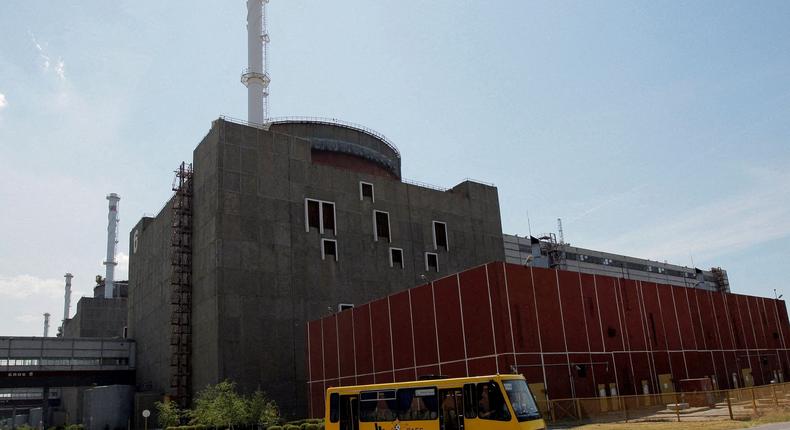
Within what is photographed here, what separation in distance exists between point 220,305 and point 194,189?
47.7 feet

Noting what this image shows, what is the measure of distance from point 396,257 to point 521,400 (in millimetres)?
47253

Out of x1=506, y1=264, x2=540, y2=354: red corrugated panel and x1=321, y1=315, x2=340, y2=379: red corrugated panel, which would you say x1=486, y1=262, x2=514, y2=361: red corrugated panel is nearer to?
x1=506, y1=264, x2=540, y2=354: red corrugated panel

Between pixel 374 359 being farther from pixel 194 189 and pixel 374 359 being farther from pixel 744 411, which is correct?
pixel 194 189

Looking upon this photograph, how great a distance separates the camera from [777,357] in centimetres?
5919

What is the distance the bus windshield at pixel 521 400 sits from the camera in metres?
21.0

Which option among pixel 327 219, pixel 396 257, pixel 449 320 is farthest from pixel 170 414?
pixel 449 320

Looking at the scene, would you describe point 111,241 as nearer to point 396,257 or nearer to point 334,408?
point 396,257

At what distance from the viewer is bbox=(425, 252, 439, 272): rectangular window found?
7038cm

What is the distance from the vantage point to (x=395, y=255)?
225 ft

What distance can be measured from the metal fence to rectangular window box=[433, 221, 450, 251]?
116 feet

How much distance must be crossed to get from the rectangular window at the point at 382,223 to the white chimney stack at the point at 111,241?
68.4 meters

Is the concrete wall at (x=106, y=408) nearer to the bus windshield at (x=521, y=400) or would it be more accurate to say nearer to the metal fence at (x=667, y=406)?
the metal fence at (x=667, y=406)

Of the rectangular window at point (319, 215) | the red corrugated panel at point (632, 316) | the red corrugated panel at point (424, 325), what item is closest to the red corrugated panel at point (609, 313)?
the red corrugated panel at point (632, 316)

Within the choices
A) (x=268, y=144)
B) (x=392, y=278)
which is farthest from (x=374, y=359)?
(x=268, y=144)
